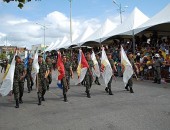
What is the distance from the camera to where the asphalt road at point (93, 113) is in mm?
→ 6660

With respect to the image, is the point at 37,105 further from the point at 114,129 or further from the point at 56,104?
the point at 114,129

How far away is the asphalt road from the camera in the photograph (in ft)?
21.9

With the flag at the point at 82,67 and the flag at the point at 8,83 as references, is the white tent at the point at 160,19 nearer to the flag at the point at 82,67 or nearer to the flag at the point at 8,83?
the flag at the point at 82,67

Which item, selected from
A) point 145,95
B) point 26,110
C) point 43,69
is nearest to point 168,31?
point 145,95

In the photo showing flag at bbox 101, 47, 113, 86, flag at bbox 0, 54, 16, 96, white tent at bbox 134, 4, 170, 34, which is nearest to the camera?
flag at bbox 0, 54, 16, 96

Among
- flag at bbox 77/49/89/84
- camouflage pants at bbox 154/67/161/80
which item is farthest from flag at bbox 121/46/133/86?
camouflage pants at bbox 154/67/161/80

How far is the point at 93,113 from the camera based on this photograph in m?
7.98

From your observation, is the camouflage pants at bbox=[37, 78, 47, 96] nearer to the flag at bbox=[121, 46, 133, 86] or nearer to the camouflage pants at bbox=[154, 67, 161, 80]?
the flag at bbox=[121, 46, 133, 86]

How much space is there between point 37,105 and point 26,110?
864 millimetres

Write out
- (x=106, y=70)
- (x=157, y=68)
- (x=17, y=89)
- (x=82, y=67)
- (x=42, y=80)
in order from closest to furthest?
(x=17, y=89) → (x=42, y=80) → (x=82, y=67) → (x=106, y=70) → (x=157, y=68)

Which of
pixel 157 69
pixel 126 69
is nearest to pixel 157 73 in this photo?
pixel 157 69

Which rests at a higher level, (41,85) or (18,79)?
(18,79)

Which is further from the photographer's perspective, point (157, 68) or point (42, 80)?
point (157, 68)

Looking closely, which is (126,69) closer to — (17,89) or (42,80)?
(42,80)
